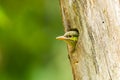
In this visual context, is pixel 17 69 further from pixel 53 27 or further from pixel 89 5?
pixel 89 5

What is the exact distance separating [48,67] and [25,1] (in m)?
0.87

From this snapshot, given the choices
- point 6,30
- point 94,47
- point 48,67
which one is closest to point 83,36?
point 94,47

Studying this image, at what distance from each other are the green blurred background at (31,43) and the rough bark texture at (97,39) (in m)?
2.55

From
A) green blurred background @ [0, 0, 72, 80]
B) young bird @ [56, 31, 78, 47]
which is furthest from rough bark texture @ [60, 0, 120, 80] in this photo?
green blurred background @ [0, 0, 72, 80]

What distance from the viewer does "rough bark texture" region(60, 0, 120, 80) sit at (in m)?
3.18

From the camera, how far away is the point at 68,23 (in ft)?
11.1

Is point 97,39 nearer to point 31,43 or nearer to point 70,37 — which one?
point 70,37

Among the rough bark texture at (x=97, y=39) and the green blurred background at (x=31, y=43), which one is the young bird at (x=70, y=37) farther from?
the green blurred background at (x=31, y=43)

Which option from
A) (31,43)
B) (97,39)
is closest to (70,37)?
(97,39)

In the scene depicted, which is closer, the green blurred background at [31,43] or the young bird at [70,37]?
the young bird at [70,37]

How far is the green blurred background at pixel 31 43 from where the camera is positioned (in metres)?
5.98

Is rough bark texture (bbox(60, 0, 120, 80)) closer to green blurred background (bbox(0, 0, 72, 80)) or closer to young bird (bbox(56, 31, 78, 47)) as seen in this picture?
young bird (bbox(56, 31, 78, 47))

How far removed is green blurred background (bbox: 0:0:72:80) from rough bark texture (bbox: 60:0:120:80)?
255 centimetres

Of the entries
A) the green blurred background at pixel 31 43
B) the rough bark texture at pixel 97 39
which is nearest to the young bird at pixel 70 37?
the rough bark texture at pixel 97 39
